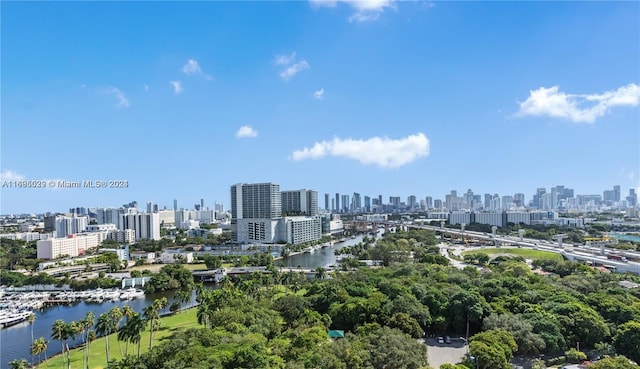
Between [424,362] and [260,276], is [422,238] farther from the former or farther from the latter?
[424,362]

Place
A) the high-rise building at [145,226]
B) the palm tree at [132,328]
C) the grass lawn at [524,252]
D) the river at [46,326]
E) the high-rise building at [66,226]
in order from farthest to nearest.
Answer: the high-rise building at [145,226] < the high-rise building at [66,226] < the grass lawn at [524,252] < the river at [46,326] < the palm tree at [132,328]

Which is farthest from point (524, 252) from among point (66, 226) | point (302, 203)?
point (66, 226)

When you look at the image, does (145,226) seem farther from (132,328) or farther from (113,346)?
(132,328)

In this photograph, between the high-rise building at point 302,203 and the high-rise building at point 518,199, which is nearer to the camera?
the high-rise building at point 302,203

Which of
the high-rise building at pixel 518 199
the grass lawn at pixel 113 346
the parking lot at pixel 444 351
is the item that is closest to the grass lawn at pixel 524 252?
the parking lot at pixel 444 351

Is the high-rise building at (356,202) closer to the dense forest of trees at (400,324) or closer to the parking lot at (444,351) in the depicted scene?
the dense forest of trees at (400,324)

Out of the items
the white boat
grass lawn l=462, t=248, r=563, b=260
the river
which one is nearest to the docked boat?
the river
